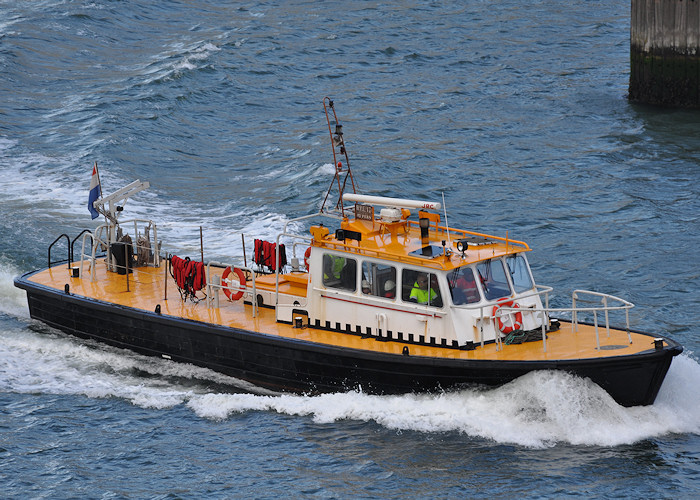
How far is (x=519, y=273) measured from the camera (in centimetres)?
1535

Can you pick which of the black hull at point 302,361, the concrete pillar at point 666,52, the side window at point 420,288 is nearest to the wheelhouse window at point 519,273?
the side window at point 420,288

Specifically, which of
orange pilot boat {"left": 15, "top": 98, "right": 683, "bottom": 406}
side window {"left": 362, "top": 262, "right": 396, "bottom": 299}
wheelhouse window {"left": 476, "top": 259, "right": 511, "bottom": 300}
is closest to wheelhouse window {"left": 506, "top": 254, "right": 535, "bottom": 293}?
orange pilot boat {"left": 15, "top": 98, "right": 683, "bottom": 406}

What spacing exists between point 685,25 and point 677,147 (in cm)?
413

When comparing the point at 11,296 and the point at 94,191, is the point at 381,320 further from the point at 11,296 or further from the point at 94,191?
the point at 11,296

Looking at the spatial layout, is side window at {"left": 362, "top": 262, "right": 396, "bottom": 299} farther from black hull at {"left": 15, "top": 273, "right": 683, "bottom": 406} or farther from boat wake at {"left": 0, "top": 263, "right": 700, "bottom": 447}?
boat wake at {"left": 0, "top": 263, "right": 700, "bottom": 447}

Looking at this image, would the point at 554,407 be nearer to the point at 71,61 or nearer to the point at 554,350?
the point at 554,350

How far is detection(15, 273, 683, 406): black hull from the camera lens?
13.9 meters

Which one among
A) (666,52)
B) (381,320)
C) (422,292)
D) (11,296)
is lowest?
(11,296)

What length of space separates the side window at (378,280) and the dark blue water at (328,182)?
1582 mm

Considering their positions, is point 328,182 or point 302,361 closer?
point 302,361

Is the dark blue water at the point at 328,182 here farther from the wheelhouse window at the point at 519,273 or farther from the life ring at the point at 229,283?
the wheelhouse window at the point at 519,273

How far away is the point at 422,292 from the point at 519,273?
1.63 metres

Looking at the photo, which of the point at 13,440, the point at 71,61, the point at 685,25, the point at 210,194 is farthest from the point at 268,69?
the point at 13,440

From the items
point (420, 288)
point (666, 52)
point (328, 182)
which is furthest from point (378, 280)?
point (666, 52)
